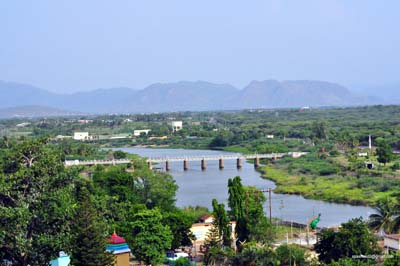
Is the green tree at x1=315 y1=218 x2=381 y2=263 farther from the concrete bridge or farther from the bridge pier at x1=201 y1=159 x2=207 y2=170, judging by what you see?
the bridge pier at x1=201 y1=159 x2=207 y2=170

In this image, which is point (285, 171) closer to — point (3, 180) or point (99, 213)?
point (99, 213)

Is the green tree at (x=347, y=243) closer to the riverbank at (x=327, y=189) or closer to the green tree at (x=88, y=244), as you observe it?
the green tree at (x=88, y=244)

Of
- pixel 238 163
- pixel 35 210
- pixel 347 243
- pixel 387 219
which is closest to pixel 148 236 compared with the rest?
pixel 35 210

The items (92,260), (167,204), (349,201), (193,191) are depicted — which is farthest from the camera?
(193,191)

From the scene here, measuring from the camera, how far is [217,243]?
22219mm

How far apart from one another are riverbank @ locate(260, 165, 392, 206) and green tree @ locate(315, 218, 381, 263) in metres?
14.9

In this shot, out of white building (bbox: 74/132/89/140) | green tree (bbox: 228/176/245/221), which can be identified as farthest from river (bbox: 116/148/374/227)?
white building (bbox: 74/132/89/140)

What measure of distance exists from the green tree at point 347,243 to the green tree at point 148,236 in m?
4.90

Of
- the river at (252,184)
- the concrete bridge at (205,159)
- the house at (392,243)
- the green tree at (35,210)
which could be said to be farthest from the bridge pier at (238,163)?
the green tree at (35,210)

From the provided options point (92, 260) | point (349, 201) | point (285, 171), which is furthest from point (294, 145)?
point (92, 260)

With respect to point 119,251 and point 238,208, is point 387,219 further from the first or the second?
point 119,251

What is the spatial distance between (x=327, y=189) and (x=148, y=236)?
2017cm

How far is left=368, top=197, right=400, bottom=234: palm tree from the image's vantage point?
74.2 ft

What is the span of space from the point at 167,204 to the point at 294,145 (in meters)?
42.1
